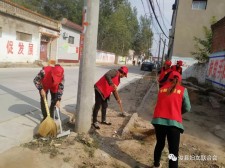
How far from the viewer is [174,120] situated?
4062mm

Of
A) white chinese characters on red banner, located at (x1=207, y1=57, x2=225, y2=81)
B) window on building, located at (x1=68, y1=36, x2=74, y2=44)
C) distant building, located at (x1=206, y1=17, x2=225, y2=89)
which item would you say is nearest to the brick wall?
distant building, located at (x1=206, y1=17, x2=225, y2=89)

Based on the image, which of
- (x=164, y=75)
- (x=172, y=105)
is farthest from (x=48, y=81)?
(x=164, y=75)

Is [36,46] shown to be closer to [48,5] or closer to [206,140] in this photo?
[206,140]

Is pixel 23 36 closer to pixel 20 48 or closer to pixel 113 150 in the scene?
pixel 20 48

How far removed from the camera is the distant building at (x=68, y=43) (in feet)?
102

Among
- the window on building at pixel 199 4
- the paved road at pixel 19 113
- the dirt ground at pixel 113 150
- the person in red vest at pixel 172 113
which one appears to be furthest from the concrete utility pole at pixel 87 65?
the window on building at pixel 199 4

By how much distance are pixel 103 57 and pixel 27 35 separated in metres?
28.9

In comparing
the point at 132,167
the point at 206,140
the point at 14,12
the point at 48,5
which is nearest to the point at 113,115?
the point at 206,140

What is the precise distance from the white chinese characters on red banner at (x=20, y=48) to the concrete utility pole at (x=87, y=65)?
686 inches

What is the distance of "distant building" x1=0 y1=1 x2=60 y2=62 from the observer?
2098 cm

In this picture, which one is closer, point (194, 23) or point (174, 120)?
point (174, 120)

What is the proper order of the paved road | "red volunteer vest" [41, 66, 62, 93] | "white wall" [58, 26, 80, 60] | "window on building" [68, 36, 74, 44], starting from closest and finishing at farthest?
the paved road, "red volunteer vest" [41, 66, 62, 93], "white wall" [58, 26, 80, 60], "window on building" [68, 36, 74, 44]

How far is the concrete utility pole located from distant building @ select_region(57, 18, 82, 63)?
25.0 m

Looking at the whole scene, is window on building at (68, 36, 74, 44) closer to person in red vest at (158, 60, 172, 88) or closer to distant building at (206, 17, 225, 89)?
distant building at (206, 17, 225, 89)
